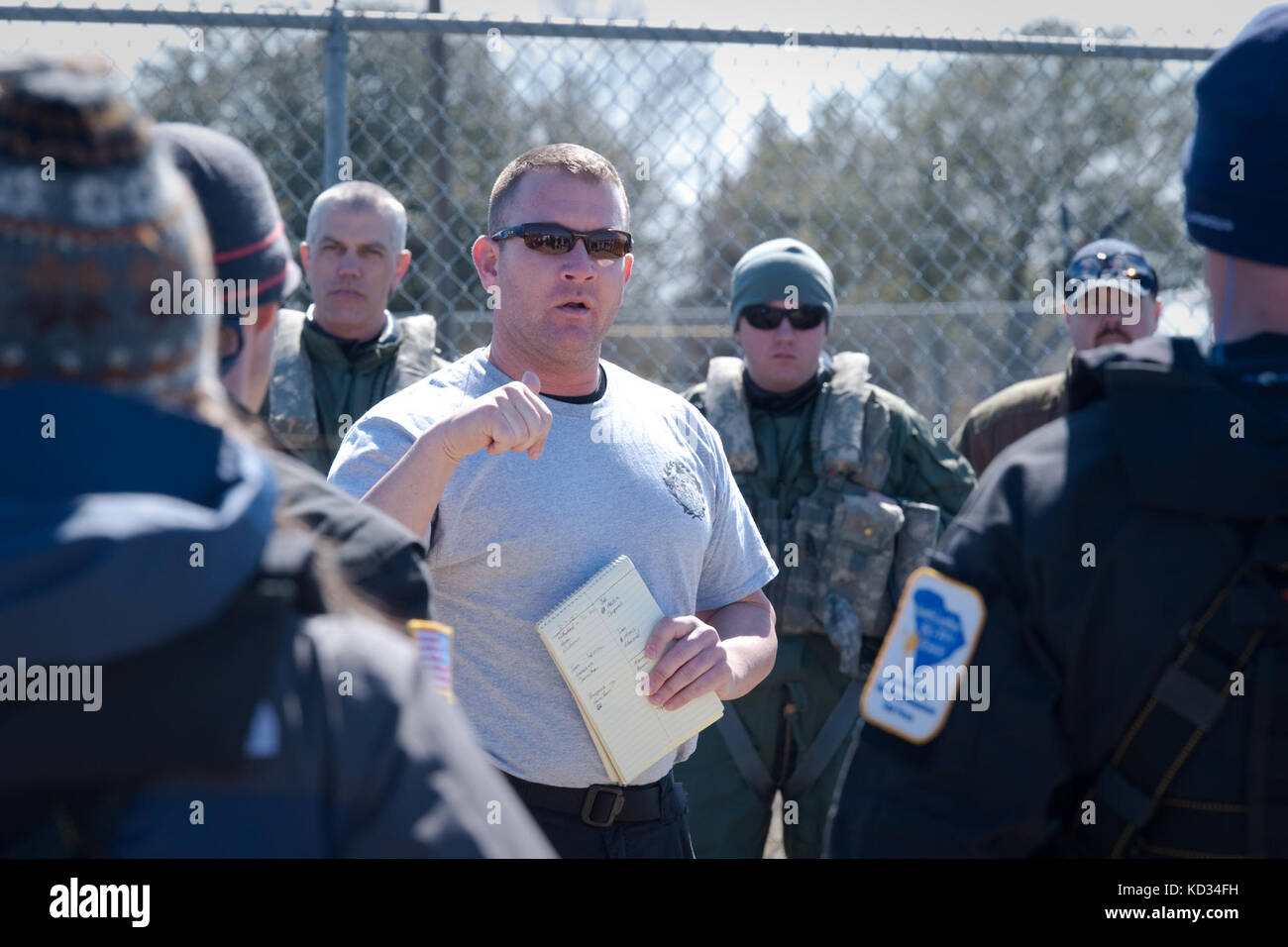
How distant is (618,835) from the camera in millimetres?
2533

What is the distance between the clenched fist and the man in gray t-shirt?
65 mm

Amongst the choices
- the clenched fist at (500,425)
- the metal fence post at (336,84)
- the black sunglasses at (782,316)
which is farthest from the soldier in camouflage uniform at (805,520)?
the clenched fist at (500,425)

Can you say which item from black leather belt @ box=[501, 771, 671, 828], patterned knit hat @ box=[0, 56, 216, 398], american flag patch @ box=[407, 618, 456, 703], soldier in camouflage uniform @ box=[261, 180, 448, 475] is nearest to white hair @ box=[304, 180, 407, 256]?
soldier in camouflage uniform @ box=[261, 180, 448, 475]

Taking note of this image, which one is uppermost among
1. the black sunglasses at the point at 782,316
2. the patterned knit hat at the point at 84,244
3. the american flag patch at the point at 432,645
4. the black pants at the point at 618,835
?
the black sunglasses at the point at 782,316

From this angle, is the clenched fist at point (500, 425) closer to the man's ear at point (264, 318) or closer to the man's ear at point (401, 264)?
the man's ear at point (264, 318)

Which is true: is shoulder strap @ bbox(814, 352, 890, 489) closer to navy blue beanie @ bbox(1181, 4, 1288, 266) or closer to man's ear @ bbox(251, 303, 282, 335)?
navy blue beanie @ bbox(1181, 4, 1288, 266)

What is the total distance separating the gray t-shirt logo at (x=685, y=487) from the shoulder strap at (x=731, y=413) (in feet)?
4.83

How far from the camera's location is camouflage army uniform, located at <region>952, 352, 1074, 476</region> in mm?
4613

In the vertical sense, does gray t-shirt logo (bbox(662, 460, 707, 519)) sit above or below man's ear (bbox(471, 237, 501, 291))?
below

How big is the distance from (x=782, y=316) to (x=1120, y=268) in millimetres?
1266

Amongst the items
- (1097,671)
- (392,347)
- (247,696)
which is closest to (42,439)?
(247,696)

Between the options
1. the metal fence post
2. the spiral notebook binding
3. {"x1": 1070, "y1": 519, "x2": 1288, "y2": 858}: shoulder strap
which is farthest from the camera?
the metal fence post

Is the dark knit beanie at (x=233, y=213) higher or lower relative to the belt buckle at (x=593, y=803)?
higher

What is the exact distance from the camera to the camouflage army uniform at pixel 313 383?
4074 mm
